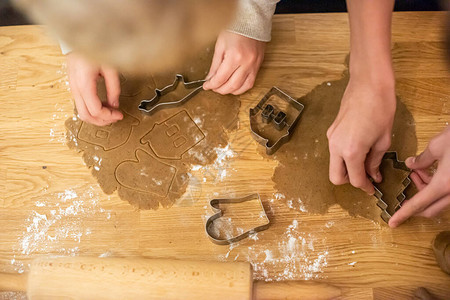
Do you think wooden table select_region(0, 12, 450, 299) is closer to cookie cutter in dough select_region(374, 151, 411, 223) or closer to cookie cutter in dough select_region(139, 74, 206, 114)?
cookie cutter in dough select_region(374, 151, 411, 223)

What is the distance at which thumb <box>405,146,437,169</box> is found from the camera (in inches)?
36.2

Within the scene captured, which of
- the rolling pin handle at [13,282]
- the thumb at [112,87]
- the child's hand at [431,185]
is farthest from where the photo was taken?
the thumb at [112,87]

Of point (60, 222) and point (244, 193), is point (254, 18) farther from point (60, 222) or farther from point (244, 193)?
point (60, 222)

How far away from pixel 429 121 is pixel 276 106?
1.38 feet

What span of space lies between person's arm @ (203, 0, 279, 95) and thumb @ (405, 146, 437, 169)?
47 cm

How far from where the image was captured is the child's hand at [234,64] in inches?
41.8

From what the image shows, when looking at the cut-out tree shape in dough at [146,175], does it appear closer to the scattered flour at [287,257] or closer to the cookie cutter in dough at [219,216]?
the cookie cutter in dough at [219,216]

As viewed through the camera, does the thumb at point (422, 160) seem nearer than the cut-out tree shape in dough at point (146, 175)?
Yes

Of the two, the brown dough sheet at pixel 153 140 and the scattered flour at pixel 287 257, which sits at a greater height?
the brown dough sheet at pixel 153 140

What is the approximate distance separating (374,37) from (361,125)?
0.19m

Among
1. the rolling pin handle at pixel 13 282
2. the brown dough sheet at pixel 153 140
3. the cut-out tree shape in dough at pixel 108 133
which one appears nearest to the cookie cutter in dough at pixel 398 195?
the brown dough sheet at pixel 153 140

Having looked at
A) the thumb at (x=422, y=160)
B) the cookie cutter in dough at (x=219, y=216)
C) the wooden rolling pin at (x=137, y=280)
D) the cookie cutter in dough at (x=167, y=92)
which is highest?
the cookie cutter in dough at (x=167, y=92)

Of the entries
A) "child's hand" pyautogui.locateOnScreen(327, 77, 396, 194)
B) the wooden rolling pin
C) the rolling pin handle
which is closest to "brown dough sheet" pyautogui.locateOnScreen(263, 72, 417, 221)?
"child's hand" pyautogui.locateOnScreen(327, 77, 396, 194)

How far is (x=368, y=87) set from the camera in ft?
2.76
